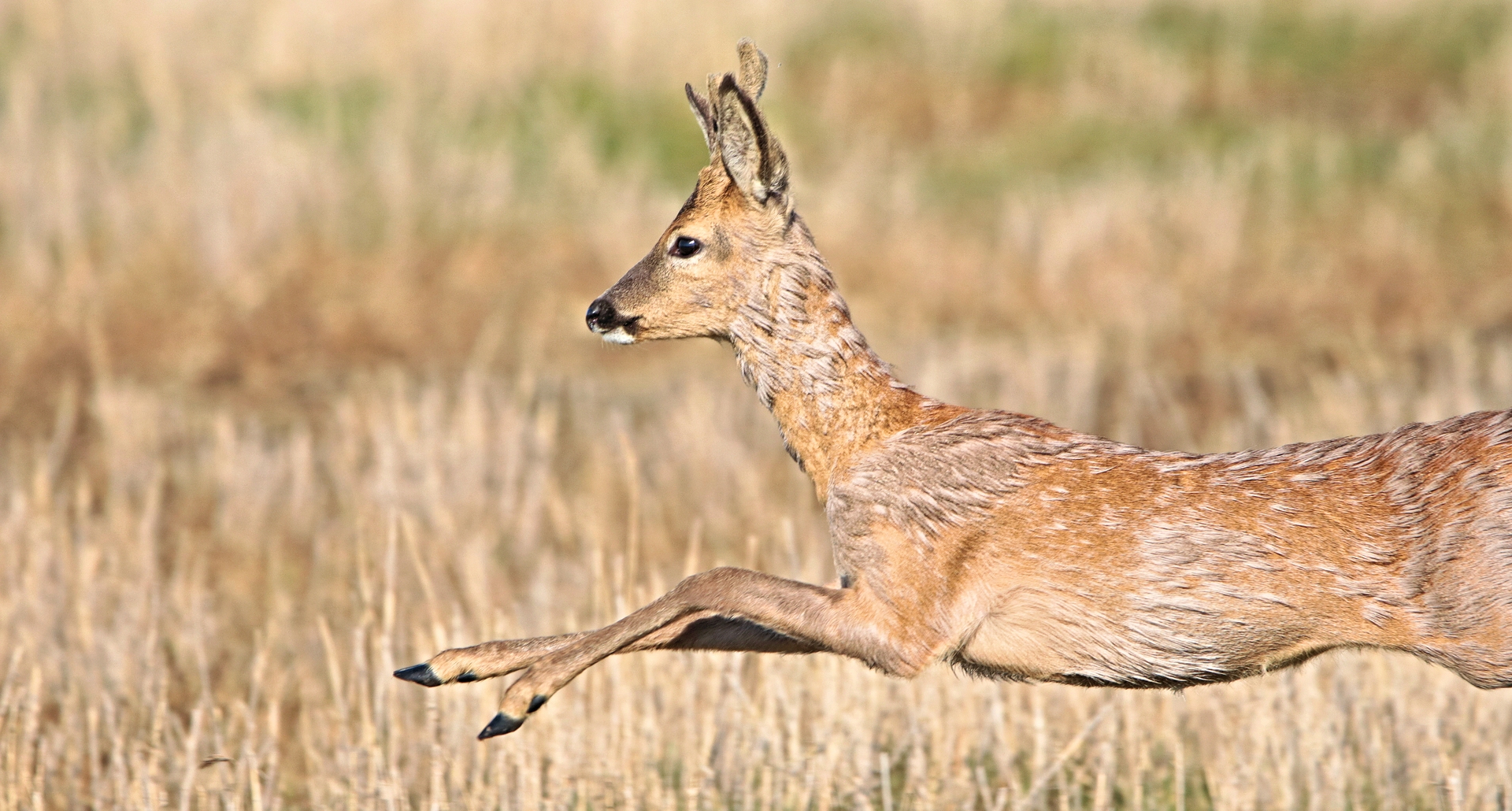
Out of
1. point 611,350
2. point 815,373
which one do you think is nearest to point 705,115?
point 815,373

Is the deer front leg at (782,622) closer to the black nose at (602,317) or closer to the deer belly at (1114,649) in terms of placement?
the deer belly at (1114,649)

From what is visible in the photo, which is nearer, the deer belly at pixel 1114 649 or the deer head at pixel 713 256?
the deer belly at pixel 1114 649

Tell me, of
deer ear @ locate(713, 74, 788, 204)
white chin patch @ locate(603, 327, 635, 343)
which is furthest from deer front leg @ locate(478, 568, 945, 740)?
deer ear @ locate(713, 74, 788, 204)

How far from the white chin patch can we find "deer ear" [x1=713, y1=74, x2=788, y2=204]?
628 millimetres

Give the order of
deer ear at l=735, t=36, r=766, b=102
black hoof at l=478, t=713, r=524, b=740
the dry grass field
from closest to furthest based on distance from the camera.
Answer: black hoof at l=478, t=713, r=524, b=740 < deer ear at l=735, t=36, r=766, b=102 < the dry grass field

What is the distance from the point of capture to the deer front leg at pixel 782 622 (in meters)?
5.46

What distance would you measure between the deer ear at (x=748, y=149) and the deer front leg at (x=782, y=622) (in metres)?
1.28

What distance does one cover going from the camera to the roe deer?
533 centimetres

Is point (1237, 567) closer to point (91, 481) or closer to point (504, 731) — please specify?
point (504, 731)

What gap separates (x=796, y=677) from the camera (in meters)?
7.22

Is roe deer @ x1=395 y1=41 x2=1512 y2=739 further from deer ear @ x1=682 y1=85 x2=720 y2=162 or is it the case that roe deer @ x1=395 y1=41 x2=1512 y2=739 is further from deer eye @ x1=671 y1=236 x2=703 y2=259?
deer ear @ x1=682 y1=85 x2=720 y2=162

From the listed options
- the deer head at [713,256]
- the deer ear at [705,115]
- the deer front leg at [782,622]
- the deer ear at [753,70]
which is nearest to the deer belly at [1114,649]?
the deer front leg at [782,622]

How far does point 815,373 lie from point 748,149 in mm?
763

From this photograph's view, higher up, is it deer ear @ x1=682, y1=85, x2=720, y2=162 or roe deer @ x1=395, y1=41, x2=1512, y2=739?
deer ear @ x1=682, y1=85, x2=720, y2=162
